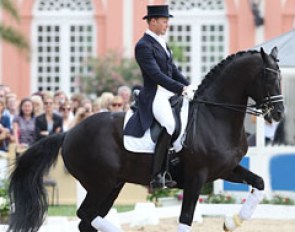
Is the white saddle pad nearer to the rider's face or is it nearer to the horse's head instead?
the horse's head

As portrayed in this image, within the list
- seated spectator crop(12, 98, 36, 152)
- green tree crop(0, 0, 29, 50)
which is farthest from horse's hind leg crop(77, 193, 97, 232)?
seated spectator crop(12, 98, 36, 152)

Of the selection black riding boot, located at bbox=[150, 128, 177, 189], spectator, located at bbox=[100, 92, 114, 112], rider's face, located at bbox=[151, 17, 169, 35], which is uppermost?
rider's face, located at bbox=[151, 17, 169, 35]

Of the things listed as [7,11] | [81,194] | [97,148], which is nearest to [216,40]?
[81,194]

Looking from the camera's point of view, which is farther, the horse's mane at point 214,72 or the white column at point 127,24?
the white column at point 127,24

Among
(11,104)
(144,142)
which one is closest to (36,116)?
(11,104)

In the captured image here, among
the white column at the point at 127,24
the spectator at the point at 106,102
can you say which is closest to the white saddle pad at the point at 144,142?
the spectator at the point at 106,102

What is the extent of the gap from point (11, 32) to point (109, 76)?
20.1 m

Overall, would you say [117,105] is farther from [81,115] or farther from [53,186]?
[53,186]

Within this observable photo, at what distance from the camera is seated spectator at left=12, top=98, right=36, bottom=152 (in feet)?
46.5

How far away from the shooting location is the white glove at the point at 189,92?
7.62m

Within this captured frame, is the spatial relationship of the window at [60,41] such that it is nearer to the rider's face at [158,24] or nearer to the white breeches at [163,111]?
the rider's face at [158,24]

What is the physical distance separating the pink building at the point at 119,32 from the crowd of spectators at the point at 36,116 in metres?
10.6

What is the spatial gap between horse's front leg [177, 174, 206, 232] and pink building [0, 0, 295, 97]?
713 inches

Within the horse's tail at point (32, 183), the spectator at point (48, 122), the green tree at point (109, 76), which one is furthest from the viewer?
the green tree at point (109, 76)
